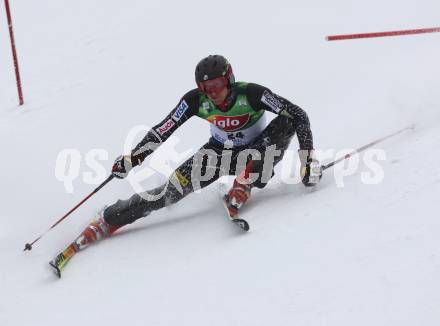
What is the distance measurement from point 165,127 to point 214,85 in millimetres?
733

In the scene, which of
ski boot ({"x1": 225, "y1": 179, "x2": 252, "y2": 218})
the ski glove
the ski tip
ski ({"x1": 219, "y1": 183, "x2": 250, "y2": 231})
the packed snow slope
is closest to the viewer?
the packed snow slope

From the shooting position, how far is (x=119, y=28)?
1242 cm

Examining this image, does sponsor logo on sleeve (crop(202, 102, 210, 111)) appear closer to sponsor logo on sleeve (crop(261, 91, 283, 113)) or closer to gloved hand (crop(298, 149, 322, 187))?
sponsor logo on sleeve (crop(261, 91, 283, 113))

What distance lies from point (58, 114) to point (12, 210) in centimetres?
319

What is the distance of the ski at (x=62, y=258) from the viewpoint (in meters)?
5.09

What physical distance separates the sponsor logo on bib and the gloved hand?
2.11 feet

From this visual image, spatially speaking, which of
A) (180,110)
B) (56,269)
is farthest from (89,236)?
(180,110)

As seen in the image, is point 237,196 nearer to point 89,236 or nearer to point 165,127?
point 165,127

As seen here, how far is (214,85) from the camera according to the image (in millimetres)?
5137

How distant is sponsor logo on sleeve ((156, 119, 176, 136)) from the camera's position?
219 inches

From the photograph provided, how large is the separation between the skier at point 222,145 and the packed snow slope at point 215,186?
200 mm

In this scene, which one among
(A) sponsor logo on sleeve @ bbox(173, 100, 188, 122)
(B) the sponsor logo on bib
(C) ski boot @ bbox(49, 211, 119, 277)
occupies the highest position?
(A) sponsor logo on sleeve @ bbox(173, 100, 188, 122)

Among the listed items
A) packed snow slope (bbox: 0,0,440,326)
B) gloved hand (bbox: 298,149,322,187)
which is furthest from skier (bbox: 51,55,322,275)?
packed snow slope (bbox: 0,0,440,326)

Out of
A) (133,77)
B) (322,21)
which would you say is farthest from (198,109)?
(322,21)
